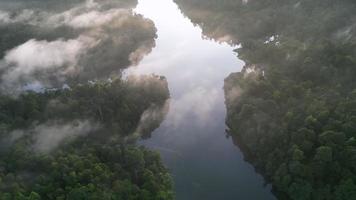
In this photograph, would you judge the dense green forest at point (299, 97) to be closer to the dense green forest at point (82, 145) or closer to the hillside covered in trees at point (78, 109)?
the hillside covered in trees at point (78, 109)

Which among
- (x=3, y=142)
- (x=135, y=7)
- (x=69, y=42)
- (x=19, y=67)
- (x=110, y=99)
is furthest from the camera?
(x=135, y=7)

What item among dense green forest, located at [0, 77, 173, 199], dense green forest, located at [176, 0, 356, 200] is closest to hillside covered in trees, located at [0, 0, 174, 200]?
dense green forest, located at [0, 77, 173, 199]

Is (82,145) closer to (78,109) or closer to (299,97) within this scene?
(78,109)

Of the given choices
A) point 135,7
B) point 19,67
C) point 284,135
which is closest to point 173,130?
point 284,135

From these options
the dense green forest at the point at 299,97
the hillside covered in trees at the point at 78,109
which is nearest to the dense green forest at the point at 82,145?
the hillside covered in trees at the point at 78,109

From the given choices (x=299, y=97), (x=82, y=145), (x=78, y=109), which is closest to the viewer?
(x=82, y=145)

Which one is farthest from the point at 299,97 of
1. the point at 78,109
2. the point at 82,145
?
the point at 78,109

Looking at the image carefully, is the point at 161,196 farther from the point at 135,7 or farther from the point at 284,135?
the point at 135,7
